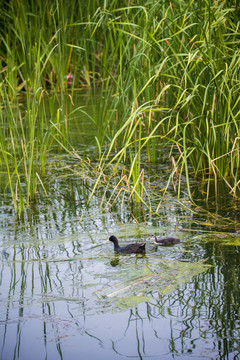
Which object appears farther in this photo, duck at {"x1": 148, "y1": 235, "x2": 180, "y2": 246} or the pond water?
duck at {"x1": 148, "y1": 235, "x2": 180, "y2": 246}

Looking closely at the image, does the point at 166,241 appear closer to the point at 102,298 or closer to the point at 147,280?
the point at 147,280

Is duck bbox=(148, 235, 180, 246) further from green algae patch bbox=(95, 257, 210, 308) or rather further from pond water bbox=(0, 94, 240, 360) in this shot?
green algae patch bbox=(95, 257, 210, 308)

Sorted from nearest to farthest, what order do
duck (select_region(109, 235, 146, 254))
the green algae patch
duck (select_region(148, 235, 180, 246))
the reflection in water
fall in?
1. the reflection in water
2. the green algae patch
3. duck (select_region(109, 235, 146, 254))
4. duck (select_region(148, 235, 180, 246))

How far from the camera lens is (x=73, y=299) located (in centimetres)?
318

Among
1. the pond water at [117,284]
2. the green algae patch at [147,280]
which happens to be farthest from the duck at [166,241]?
the green algae patch at [147,280]

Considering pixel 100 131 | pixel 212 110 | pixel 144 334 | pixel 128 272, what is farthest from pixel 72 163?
pixel 144 334

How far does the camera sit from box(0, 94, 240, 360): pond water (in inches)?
108

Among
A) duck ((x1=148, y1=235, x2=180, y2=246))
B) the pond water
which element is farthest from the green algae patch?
duck ((x1=148, y1=235, x2=180, y2=246))

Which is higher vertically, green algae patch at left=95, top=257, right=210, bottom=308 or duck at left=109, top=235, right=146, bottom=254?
duck at left=109, top=235, right=146, bottom=254

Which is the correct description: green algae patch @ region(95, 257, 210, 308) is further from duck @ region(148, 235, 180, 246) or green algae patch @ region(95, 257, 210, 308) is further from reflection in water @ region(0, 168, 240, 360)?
duck @ region(148, 235, 180, 246)

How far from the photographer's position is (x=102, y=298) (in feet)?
10.4

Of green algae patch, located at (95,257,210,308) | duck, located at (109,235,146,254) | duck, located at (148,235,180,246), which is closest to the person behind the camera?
green algae patch, located at (95,257,210,308)

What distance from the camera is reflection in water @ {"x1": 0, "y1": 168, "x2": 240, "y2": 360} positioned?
272cm

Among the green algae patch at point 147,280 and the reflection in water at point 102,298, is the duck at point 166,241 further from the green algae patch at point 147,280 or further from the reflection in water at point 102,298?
the green algae patch at point 147,280
